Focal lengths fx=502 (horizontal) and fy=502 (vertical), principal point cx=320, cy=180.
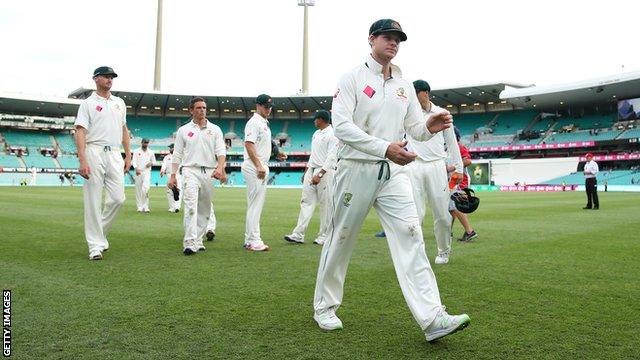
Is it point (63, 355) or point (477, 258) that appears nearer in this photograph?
point (63, 355)

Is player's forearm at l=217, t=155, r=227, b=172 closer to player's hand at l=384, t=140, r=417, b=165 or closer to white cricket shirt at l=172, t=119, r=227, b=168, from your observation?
white cricket shirt at l=172, t=119, r=227, b=168

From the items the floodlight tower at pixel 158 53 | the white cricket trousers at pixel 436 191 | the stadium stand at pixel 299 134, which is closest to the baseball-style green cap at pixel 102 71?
the white cricket trousers at pixel 436 191

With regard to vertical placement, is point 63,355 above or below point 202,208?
below

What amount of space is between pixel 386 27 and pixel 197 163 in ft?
15.5

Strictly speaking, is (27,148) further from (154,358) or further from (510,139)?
(154,358)

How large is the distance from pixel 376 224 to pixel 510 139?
52492 millimetres

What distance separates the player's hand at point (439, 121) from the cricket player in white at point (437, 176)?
2.79m

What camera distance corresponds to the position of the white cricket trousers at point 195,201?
24.5 ft

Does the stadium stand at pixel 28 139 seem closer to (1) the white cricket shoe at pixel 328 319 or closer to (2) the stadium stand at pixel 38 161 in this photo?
(2) the stadium stand at pixel 38 161

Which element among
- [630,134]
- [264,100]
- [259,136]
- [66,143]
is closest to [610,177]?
[630,134]

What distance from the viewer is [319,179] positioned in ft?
29.2

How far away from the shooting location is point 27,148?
6084 cm

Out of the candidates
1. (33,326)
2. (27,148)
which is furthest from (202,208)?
(27,148)

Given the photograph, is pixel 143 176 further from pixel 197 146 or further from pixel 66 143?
pixel 66 143
